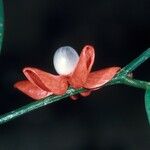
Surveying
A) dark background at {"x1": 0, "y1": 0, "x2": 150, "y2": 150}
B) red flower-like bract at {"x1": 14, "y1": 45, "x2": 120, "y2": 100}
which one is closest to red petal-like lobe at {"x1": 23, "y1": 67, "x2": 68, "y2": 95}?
red flower-like bract at {"x1": 14, "y1": 45, "x2": 120, "y2": 100}

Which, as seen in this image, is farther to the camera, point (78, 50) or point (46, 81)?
point (78, 50)

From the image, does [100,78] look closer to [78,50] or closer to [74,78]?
[74,78]

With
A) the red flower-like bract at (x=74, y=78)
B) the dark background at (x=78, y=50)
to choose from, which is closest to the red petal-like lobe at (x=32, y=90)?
the red flower-like bract at (x=74, y=78)

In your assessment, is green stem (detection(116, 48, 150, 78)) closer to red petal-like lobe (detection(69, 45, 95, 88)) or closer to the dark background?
red petal-like lobe (detection(69, 45, 95, 88))

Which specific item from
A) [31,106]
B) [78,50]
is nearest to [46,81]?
[31,106]

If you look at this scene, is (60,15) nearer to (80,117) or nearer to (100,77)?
(80,117)

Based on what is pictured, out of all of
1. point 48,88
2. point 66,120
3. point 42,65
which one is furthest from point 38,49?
point 48,88
